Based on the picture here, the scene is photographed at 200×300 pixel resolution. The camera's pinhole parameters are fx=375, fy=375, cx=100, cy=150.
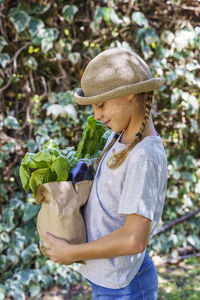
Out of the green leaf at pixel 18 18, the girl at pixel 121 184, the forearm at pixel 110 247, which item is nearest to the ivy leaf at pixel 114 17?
the green leaf at pixel 18 18

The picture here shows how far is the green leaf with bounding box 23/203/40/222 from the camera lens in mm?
2960

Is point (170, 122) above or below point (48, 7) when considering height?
below

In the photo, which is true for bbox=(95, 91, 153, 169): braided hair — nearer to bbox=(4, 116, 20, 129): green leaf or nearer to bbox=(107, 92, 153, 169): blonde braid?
bbox=(107, 92, 153, 169): blonde braid

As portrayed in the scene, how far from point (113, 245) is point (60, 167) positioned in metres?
0.32

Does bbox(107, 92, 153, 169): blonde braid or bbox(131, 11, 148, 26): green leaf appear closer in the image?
bbox(107, 92, 153, 169): blonde braid

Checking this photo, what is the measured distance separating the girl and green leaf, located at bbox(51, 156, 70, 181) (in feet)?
0.34

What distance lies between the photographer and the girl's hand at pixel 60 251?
3.82 ft

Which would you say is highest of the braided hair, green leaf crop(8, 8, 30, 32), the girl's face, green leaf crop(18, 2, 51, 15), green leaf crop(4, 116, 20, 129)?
green leaf crop(18, 2, 51, 15)

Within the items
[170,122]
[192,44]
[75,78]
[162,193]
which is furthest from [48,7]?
[162,193]

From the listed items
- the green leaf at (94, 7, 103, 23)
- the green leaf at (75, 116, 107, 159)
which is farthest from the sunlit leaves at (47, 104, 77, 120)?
the green leaf at (75, 116, 107, 159)

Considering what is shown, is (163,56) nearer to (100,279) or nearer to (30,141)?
(30,141)

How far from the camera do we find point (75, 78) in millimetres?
3139

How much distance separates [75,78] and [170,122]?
39.1 inches

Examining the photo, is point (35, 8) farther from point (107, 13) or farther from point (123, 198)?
point (123, 198)
